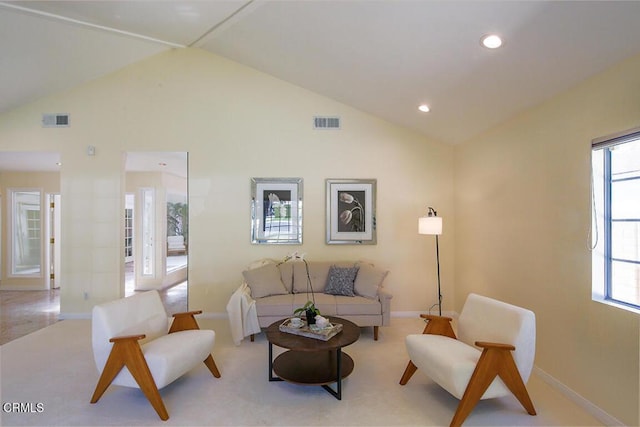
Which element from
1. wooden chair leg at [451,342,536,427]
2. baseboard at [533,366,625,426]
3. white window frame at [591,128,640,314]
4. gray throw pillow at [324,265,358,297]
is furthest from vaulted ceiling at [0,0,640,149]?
baseboard at [533,366,625,426]

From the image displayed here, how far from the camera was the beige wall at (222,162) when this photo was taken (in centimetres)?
480

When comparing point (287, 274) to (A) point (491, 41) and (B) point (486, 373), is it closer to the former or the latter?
(B) point (486, 373)

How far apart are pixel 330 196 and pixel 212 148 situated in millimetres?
1942

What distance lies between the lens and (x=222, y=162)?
16.1ft

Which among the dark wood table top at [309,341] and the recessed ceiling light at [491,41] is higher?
the recessed ceiling light at [491,41]

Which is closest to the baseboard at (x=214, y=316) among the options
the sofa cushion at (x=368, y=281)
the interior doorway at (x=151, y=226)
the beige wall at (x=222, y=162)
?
the beige wall at (x=222, y=162)

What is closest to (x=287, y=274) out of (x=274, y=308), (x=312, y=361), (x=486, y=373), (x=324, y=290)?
(x=324, y=290)

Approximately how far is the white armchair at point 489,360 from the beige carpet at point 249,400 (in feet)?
0.79

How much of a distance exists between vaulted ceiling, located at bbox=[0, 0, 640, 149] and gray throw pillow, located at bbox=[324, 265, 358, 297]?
233 centimetres

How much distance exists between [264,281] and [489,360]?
2709mm

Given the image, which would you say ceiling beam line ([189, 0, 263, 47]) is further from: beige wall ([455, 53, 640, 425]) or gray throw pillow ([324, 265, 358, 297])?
gray throw pillow ([324, 265, 358, 297])

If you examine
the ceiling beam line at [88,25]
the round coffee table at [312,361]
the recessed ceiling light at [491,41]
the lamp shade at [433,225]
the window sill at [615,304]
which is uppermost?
the ceiling beam line at [88,25]

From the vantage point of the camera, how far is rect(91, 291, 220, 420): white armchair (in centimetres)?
240

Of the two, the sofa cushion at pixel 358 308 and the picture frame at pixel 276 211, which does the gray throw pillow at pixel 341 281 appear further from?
the picture frame at pixel 276 211
